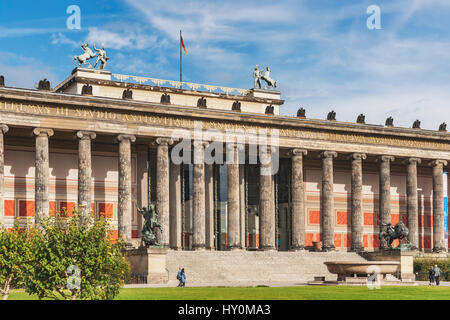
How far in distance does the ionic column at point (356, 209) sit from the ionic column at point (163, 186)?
→ 16.7 meters

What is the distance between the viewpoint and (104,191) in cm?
5769

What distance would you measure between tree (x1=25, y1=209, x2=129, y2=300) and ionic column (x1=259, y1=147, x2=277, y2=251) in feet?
111

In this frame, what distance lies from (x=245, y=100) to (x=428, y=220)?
2268cm

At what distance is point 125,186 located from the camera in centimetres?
5403

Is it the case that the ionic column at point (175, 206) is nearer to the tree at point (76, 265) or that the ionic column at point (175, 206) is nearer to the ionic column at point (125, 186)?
the ionic column at point (125, 186)

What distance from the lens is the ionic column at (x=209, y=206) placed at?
60.8m

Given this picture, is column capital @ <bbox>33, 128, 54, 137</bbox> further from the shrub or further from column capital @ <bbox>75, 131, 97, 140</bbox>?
the shrub

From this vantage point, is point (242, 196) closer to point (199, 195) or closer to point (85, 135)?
point (199, 195)

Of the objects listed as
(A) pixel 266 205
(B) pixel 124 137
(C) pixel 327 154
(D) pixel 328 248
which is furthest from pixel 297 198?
(B) pixel 124 137

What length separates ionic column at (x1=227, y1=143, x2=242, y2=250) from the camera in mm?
57969

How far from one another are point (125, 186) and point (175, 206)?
6.30 metres

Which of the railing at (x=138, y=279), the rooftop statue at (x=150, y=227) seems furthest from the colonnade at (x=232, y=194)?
the railing at (x=138, y=279)
